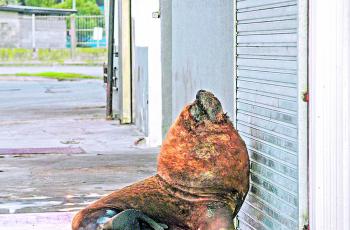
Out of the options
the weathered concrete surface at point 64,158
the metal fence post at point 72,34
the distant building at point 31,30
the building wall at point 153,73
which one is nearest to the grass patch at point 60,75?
the metal fence post at point 72,34

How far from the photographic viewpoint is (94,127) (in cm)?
1688

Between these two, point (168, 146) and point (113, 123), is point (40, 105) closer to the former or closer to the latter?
point (113, 123)

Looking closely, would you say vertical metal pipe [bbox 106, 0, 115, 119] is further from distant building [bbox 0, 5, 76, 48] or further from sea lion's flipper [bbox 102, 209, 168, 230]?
distant building [bbox 0, 5, 76, 48]

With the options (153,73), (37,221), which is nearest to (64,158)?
(153,73)

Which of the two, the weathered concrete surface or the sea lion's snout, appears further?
the weathered concrete surface

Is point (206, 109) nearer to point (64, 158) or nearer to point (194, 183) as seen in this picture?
point (194, 183)

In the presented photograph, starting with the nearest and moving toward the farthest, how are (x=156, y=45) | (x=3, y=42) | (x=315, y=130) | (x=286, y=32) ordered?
(x=315, y=130)
(x=286, y=32)
(x=156, y=45)
(x=3, y=42)

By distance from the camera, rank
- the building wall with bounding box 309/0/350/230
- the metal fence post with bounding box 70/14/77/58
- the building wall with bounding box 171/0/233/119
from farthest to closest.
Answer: the metal fence post with bounding box 70/14/77/58 → the building wall with bounding box 171/0/233/119 → the building wall with bounding box 309/0/350/230

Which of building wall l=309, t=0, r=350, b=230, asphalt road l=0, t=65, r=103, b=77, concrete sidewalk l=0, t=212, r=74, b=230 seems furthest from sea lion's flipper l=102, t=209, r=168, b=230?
asphalt road l=0, t=65, r=103, b=77

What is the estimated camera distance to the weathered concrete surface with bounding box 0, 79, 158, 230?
9500 mm

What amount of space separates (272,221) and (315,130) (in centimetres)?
99

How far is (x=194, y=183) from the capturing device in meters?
5.79

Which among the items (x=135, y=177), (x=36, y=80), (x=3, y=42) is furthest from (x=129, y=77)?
(x=3, y=42)

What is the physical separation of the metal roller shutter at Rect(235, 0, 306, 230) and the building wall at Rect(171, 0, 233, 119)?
2.82 ft
